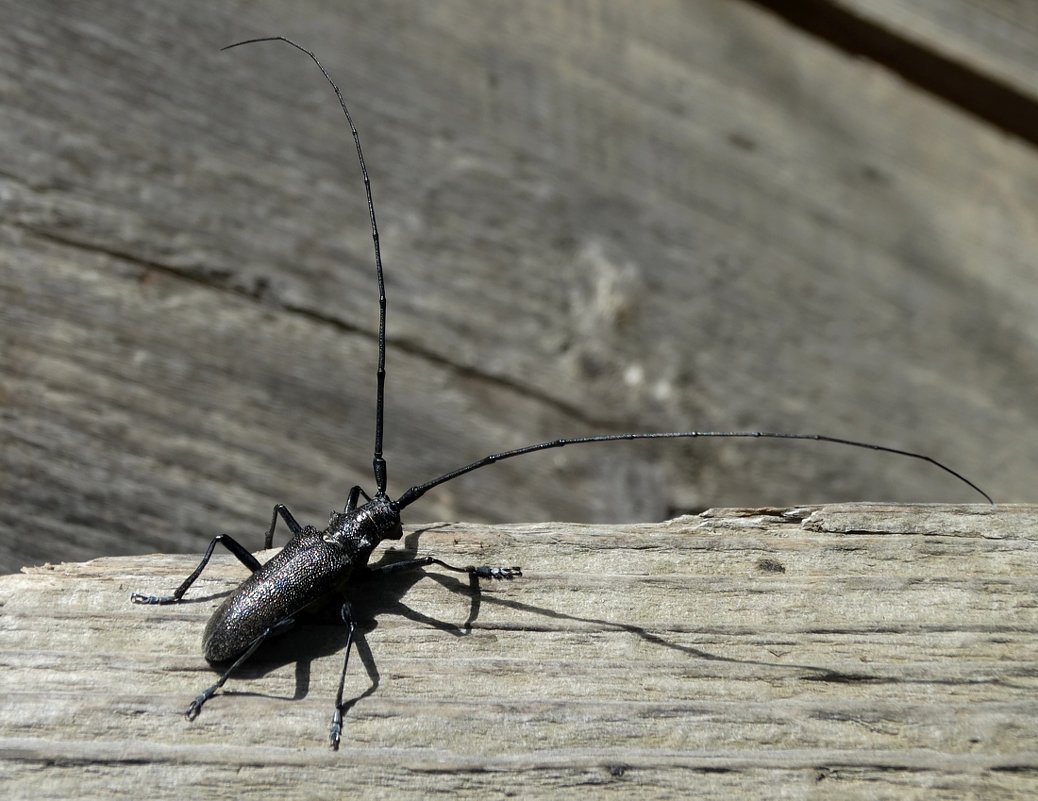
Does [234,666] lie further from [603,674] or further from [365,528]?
[365,528]

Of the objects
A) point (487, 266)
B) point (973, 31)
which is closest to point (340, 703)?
point (487, 266)

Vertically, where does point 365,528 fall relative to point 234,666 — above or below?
below

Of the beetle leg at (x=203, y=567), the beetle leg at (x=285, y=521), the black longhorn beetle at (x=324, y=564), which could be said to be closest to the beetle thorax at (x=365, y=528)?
the black longhorn beetle at (x=324, y=564)

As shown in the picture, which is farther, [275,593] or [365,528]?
[365,528]

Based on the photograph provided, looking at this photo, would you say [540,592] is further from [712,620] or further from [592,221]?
[592,221]

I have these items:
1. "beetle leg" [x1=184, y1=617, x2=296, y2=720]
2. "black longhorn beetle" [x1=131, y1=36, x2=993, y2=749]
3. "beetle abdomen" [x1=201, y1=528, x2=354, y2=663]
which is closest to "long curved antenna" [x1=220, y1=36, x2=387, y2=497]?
"black longhorn beetle" [x1=131, y1=36, x2=993, y2=749]

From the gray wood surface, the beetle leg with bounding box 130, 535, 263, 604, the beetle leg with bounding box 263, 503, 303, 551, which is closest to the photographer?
the beetle leg with bounding box 130, 535, 263, 604

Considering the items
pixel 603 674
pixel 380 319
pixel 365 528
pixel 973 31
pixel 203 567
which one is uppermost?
pixel 973 31

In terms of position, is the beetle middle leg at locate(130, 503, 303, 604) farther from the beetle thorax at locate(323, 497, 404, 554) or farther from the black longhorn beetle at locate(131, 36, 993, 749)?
the beetle thorax at locate(323, 497, 404, 554)
